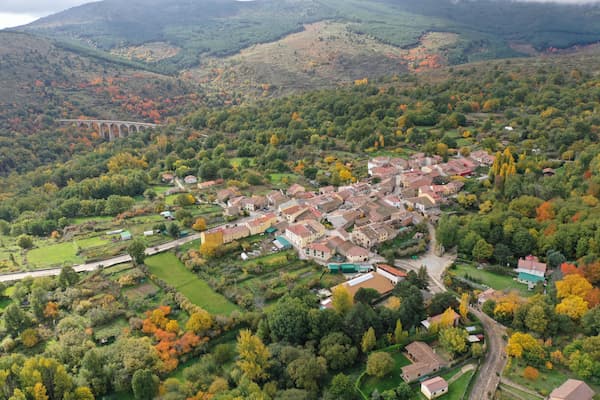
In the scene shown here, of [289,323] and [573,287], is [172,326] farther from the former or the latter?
[573,287]

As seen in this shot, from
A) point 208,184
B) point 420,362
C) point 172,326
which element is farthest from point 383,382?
point 208,184

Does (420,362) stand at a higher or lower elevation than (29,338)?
lower

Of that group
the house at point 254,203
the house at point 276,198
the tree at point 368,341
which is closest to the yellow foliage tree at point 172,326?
the tree at point 368,341

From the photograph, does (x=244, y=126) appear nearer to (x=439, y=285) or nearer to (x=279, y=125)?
(x=279, y=125)

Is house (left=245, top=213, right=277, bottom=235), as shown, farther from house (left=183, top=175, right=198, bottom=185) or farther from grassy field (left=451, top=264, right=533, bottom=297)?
house (left=183, top=175, right=198, bottom=185)

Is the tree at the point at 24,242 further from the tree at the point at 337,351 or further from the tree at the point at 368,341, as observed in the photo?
the tree at the point at 368,341

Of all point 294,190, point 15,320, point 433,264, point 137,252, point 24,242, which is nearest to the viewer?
point 15,320
